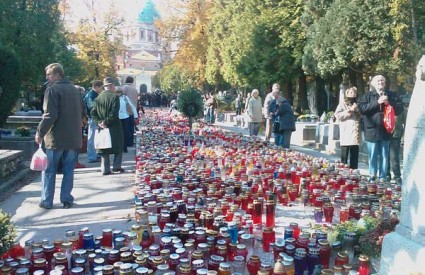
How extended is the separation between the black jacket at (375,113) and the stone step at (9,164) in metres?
6.23

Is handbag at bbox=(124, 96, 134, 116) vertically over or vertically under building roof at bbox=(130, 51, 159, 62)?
under

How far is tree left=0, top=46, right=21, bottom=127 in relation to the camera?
12477mm

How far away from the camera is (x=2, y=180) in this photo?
8.19 meters

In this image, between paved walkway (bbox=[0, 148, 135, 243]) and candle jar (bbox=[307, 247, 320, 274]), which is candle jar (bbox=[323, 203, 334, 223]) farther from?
paved walkway (bbox=[0, 148, 135, 243])

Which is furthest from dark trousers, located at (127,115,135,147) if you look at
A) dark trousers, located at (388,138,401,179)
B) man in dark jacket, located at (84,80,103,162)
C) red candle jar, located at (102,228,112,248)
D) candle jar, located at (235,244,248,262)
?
candle jar, located at (235,244,248,262)

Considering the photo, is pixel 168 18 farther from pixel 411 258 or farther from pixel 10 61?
pixel 411 258

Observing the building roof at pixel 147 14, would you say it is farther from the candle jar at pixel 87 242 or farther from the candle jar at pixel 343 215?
the candle jar at pixel 87 242

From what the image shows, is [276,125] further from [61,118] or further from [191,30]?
[191,30]

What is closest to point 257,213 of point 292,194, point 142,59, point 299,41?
point 292,194

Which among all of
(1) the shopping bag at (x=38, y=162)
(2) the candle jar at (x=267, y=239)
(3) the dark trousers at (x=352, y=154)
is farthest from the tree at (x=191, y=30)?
(2) the candle jar at (x=267, y=239)

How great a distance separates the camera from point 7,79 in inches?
496

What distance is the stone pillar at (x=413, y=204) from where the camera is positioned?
11.6 ft

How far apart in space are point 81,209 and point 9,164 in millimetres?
2886

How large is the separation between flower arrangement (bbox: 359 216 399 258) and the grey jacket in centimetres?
392
